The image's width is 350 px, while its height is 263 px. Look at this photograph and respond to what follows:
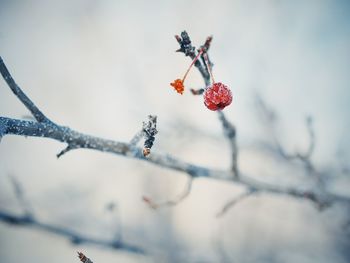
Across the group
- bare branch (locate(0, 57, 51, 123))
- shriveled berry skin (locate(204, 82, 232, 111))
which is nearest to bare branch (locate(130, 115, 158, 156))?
shriveled berry skin (locate(204, 82, 232, 111))

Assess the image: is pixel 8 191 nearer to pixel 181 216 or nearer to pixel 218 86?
pixel 181 216

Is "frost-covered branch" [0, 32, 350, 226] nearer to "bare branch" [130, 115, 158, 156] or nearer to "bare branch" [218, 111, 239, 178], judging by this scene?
"bare branch" [218, 111, 239, 178]

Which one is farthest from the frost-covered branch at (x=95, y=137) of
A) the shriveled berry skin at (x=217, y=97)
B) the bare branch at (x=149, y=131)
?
the bare branch at (x=149, y=131)

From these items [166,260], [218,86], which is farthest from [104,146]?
[166,260]

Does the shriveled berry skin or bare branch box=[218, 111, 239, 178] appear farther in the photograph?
bare branch box=[218, 111, 239, 178]

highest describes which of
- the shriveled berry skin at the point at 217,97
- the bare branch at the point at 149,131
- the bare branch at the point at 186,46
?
the bare branch at the point at 186,46

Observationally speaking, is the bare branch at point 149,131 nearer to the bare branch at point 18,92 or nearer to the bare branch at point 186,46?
the bare branch at point 186,46

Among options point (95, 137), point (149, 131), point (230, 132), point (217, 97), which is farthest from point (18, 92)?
point (230, 132)

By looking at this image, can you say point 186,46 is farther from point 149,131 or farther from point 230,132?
point 230,132
